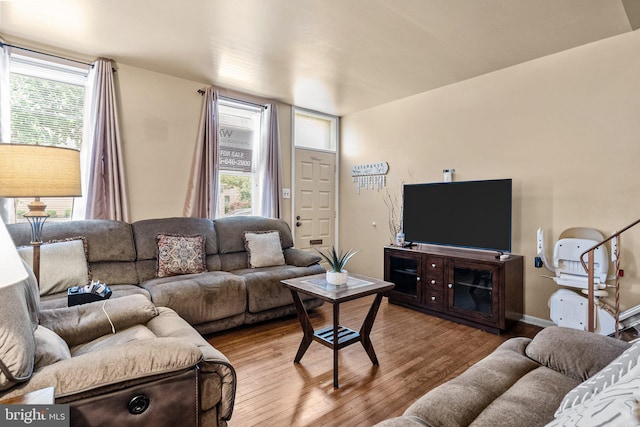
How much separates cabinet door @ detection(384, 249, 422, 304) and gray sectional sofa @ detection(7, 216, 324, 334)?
1013 mm

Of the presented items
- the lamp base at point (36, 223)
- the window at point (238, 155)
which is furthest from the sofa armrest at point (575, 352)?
the window at point (238, 155)

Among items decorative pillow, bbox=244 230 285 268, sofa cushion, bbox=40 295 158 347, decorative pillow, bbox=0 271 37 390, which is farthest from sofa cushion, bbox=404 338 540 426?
decorative pillow, bbox=244 230 285 268

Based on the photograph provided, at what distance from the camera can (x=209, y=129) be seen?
13.1 feet

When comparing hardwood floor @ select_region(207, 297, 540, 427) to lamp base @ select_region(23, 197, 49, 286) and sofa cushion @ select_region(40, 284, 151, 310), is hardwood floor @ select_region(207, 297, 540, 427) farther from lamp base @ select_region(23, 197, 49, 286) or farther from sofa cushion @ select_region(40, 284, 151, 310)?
lamp base @ select_region(23, 197, 49, 286)

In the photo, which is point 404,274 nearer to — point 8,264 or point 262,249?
point 262,249

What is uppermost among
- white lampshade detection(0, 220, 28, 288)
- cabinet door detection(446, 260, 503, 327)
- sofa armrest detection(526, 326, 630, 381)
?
white lampshade detection(0, 220, 28, 288)

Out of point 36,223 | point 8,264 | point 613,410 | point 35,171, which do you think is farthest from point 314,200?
point 613,410

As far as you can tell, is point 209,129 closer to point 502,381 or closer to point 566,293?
point 502,381

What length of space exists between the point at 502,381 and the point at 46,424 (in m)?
1.59

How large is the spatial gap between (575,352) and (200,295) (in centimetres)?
260

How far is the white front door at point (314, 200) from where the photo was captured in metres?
4.98

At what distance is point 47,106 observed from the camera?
3.18 metres

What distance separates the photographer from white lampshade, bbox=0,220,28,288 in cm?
64

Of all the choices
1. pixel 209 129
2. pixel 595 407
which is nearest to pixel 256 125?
pixel 209 129
